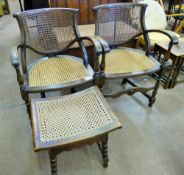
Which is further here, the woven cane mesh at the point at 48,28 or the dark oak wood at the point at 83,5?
the dark oak wood at the point at 83,5

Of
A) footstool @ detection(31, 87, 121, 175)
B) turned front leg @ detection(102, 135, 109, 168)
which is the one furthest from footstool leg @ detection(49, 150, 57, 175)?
turned front leg @ detection(102, 135, 109, 168)

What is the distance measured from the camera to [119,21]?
1.71 metres

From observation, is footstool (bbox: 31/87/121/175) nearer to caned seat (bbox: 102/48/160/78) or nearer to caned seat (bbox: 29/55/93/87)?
caned seat (bbox: 29/55/93/87)

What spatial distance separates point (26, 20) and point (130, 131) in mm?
1248

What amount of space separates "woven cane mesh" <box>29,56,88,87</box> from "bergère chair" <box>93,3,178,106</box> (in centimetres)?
22

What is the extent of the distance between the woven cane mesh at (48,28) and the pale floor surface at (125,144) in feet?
2.27

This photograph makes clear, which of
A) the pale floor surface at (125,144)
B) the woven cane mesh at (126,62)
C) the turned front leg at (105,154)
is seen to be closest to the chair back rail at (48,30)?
the woven cane mesh at (126,62)

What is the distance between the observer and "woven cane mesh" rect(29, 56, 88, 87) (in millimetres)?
1322

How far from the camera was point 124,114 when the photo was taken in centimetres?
175

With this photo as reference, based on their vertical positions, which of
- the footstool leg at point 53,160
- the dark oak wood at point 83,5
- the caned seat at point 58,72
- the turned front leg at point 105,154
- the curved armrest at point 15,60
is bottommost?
the turned front leg at point 105,154

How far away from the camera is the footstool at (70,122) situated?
97 cm

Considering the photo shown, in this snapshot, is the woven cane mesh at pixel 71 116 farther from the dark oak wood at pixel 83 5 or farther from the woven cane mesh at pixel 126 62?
the dark oak wood at pixel 83 5

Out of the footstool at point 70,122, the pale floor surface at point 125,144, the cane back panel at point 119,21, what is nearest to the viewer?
the footstool at point 70,122

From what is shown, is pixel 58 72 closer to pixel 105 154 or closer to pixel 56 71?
pixel 56 71
